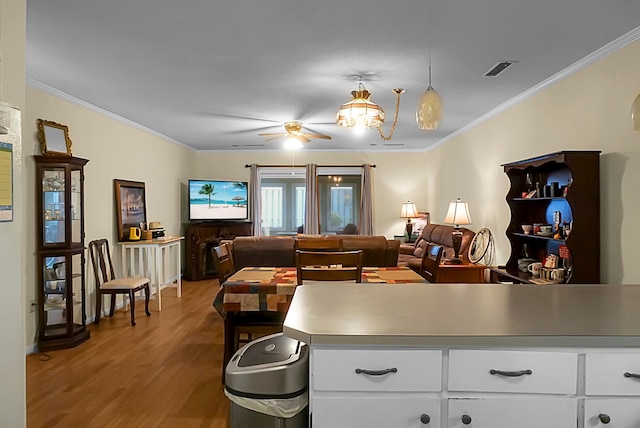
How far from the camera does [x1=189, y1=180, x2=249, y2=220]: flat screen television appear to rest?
8250mm

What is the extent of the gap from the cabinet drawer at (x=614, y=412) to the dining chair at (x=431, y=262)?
6.44 feet

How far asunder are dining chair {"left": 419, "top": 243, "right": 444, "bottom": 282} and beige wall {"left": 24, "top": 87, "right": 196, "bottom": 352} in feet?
11.0

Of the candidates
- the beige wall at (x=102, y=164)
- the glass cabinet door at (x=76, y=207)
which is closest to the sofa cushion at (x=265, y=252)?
the glass cabinet door at (x=76, y=207)

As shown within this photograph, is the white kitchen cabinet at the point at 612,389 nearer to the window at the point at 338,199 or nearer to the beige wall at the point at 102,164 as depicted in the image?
the beige wall at the point at 102,164

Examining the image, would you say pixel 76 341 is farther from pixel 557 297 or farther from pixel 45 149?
pixel 557 297

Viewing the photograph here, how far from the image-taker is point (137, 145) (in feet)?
20.5

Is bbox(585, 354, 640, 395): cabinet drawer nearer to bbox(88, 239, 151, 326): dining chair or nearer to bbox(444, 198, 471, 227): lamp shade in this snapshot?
bbox(88, 239, 151, 326): dining chair

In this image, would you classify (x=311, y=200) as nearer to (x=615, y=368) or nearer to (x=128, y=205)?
(x=128, y=205)

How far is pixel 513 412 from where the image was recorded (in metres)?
1.32

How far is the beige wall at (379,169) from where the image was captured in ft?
29.6

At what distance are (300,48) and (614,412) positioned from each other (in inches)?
113

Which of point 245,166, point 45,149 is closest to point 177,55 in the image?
point 45,149

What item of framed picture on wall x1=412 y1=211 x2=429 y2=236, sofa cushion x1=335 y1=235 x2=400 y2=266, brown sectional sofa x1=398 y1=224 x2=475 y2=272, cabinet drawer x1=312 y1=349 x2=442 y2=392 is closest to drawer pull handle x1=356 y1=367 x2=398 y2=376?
cabinet drawer x1=312 y1=349 x2=442 y2=392

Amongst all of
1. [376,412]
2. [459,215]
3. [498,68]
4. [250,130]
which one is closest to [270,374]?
[376,412]
